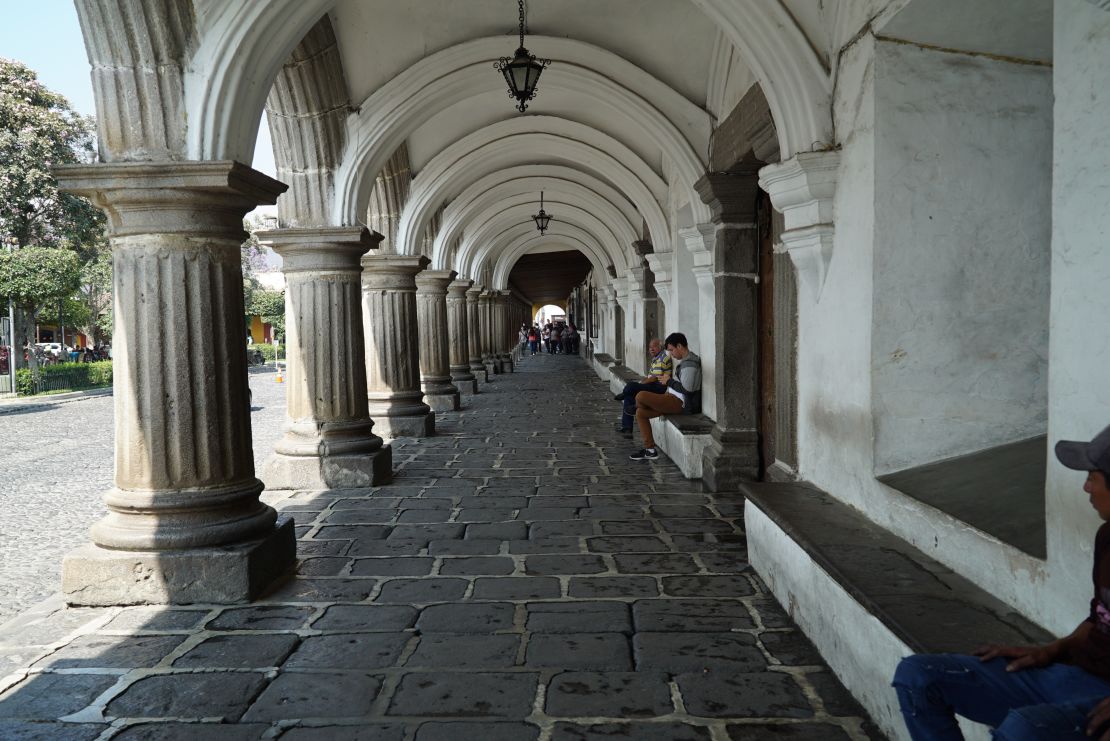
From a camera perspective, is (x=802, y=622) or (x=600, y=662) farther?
(x=802, y=622)

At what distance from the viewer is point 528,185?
49.9 ft

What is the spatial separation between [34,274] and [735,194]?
16.5 metres

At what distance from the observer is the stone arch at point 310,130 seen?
6.24 metres

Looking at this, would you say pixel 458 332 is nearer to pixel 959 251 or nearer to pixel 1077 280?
pixel 959 251

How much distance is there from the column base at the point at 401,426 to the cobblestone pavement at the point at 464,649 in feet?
12.3

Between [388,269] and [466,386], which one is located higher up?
[388,269]

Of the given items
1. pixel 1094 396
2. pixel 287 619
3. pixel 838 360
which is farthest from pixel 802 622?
pixel 287 619

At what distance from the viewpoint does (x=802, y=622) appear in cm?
316

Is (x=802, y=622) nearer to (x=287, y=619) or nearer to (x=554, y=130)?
(x=287, y=619)

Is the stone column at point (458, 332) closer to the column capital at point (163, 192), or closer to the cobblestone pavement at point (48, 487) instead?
the cobblestone pavement at point (48, 487)

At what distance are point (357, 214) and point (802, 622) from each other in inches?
192

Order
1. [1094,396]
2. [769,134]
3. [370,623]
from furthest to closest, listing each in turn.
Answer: [769,134], [370,623], [1094,396]

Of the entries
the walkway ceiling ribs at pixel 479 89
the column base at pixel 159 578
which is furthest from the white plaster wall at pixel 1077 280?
the walkway ceiling ribs at pixel 479 89

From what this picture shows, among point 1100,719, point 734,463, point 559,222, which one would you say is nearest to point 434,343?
point 734,463
